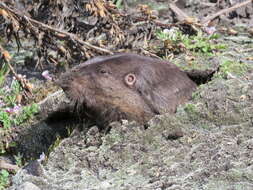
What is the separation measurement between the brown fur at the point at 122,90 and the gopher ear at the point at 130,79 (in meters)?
0.02

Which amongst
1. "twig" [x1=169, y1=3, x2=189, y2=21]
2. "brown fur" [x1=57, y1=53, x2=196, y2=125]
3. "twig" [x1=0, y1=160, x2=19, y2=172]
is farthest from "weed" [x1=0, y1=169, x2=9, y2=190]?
"twig" [x1=169, y1=3, x2=189, y2=21]

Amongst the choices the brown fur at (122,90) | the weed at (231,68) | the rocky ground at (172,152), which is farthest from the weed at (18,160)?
the weed at (231,68)

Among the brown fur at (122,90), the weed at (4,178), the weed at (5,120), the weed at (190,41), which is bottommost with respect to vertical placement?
the weed at (4,178)

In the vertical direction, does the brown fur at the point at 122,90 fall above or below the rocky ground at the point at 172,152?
above

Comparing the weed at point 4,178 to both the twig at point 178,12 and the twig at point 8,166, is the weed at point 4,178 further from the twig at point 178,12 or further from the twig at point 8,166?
the twig at point 178,12

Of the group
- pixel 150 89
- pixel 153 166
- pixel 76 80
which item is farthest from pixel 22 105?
pixel 153 166

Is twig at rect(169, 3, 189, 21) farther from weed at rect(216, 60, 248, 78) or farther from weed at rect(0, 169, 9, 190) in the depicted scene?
weed at rect(0, 169, 9, 190)

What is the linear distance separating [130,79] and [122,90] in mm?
93

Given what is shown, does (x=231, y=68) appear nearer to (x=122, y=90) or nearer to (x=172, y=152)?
(x=122, y=90)

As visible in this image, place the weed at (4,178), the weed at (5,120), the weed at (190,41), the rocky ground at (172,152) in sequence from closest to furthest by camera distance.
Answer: the rocky ground at (172,152)
the weed at (4,178)
the weed at (5,120)
the weed at (190,41)

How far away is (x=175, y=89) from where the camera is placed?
158 inches

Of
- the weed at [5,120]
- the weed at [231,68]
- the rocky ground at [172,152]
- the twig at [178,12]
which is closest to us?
the rocky ground at [172,152]

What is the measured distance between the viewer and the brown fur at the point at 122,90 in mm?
3949

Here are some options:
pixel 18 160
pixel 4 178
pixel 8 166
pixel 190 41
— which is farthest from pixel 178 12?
pixel 4 178
